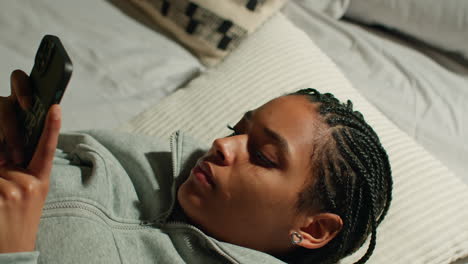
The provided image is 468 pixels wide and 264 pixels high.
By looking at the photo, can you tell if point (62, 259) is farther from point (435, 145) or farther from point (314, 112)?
point (435, 145)

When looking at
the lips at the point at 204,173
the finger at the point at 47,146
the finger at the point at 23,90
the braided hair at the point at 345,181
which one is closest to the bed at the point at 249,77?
the braided hair at the point at 345,181

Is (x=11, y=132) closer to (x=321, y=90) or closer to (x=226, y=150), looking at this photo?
(x=226, y=150)

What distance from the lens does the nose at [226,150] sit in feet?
2.20

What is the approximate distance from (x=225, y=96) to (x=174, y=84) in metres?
0.19

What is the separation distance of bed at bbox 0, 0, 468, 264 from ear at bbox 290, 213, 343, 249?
194 mm

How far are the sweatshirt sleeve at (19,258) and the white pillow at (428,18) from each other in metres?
1.24

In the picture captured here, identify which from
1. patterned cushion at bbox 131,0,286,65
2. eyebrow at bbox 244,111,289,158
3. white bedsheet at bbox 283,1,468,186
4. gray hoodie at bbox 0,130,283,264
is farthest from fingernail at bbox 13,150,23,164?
white bedsheet at bbox 283,1,468,186

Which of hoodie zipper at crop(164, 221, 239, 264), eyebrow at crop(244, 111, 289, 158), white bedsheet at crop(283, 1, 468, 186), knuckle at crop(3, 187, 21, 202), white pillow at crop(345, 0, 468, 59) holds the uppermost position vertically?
white pillow at crop(345, 0, 468, 59)

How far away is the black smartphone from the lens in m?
0.46

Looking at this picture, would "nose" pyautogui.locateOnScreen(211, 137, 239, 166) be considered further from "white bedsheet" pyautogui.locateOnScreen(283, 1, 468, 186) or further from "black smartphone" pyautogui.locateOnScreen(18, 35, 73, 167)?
"white bedsheet" pyautogui.locateOnScreen(283, 1, 468, 186)

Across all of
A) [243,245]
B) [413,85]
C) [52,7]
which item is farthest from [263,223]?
[52,7]

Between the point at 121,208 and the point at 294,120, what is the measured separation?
0.32 m

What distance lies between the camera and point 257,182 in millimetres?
655

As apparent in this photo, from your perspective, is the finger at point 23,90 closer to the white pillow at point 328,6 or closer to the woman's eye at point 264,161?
the woman's eye at point 264,161
